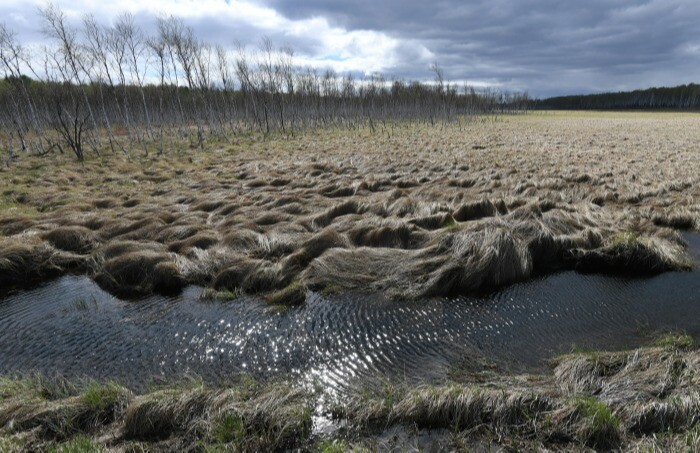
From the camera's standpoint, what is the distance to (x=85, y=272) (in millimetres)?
9953

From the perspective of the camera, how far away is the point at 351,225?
1181 centimetres

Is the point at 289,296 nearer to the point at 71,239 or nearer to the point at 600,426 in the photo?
the point at 600,426

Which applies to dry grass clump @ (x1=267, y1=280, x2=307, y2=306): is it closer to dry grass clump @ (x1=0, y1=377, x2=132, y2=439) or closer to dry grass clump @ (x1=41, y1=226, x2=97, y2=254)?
dry grass clump @ (x1=0, y1=377, x2=132, y2=439)

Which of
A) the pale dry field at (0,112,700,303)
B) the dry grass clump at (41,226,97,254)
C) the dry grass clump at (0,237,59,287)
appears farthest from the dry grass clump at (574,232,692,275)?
the dry grass clump at (0,237,59,287)

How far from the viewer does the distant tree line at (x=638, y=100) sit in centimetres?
12719

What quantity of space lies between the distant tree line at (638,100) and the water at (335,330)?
153177mm

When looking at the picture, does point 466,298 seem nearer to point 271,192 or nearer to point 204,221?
point 204,221

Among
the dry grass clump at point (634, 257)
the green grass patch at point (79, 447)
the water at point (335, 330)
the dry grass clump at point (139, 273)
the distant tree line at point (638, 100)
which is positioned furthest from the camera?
the distant tree line at point (638, 100)

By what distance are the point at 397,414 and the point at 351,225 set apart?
7.53m

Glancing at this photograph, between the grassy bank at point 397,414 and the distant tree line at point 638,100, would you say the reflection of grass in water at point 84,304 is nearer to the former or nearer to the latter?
the grassy bank at point 397,414

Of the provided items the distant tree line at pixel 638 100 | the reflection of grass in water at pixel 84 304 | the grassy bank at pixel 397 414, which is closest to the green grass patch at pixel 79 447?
the grassy bank at pixel 397 414

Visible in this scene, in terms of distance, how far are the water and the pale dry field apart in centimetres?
64

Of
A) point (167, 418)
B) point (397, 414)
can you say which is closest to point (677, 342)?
point (397, 414)

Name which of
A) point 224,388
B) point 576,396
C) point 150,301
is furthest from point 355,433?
point 150,301
